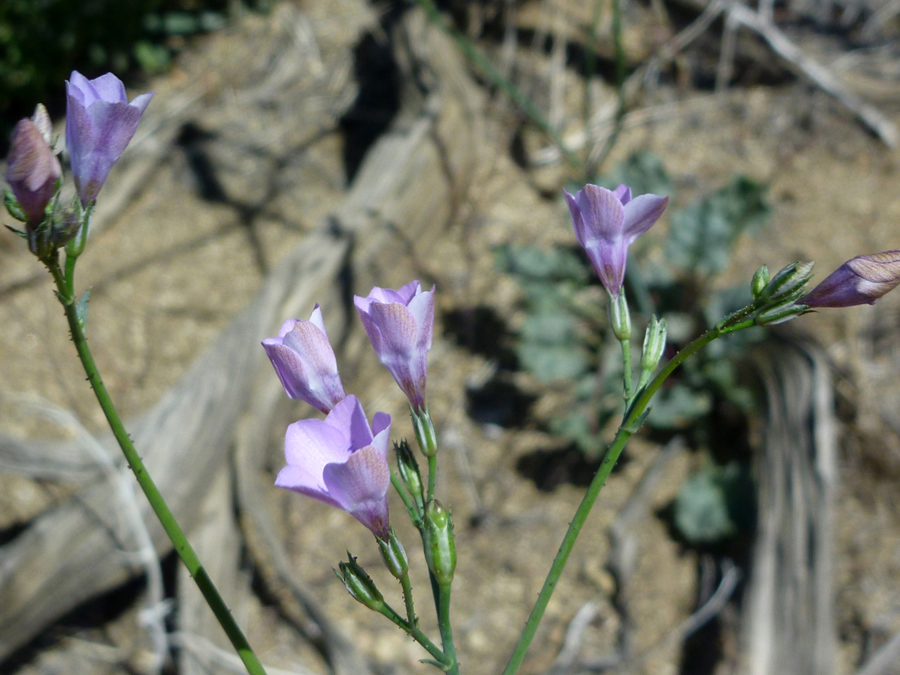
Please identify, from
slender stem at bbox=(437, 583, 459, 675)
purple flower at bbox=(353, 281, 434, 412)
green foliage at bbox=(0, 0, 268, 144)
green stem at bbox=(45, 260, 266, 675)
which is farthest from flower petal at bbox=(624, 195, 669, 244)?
green foliage at bbox=(0, 0, 268, 144)

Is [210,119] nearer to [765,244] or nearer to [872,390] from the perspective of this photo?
[765,244]

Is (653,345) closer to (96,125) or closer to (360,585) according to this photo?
(360,585)

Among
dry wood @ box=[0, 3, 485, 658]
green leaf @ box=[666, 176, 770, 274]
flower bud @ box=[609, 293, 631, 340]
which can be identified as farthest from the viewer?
green leaf @ box=[666, 176, 770, 274]

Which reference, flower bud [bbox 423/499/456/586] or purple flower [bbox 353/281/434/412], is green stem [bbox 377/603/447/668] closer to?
flower bud [bbox 423/499/456/586]

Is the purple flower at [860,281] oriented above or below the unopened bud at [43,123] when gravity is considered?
below

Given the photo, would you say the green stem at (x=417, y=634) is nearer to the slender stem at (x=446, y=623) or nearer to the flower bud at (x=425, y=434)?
the slender stem at (x=446, y=623)

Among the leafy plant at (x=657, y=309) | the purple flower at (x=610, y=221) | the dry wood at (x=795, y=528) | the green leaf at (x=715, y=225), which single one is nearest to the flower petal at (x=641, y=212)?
the purple flower at (x=610, y=221)
